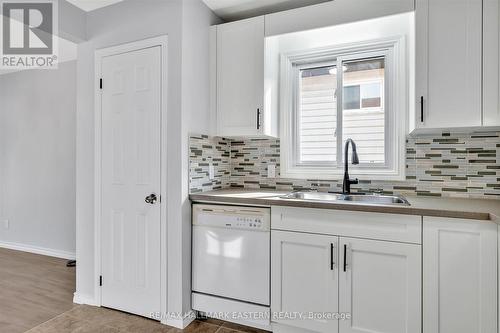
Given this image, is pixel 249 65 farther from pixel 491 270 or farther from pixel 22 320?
pixel 22 320

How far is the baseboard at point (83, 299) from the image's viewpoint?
2401mm

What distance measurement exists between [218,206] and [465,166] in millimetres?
1811

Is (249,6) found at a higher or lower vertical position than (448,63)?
higher

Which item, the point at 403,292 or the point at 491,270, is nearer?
the point at 491,270

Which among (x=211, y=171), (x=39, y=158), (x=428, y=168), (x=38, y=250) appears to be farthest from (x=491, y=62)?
(x=38, y=250)

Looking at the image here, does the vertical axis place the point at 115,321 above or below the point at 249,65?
below

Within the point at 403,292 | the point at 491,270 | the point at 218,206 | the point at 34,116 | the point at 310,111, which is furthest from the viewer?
the point at 34,116

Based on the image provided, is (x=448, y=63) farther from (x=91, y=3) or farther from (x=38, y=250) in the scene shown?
(x=38, y=250)

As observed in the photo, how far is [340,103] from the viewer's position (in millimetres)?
2484

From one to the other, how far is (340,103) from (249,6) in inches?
44.3

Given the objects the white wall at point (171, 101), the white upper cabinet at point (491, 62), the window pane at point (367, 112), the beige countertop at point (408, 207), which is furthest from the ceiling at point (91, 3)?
the white upper cabinet at point (491, 62)

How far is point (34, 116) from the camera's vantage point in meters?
3.87

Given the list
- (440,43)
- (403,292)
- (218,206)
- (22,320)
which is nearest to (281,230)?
(218,206)

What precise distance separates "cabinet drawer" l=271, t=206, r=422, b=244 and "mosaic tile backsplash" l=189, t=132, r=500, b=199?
0.65 metres
